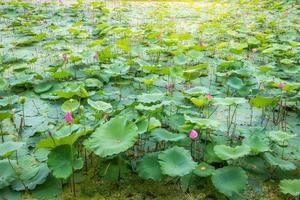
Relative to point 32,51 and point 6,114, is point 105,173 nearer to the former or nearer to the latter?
point 6,114

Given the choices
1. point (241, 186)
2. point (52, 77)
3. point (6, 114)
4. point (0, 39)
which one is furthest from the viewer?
point (0, 39)

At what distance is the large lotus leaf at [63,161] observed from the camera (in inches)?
60.2

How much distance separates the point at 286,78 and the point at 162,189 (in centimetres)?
190

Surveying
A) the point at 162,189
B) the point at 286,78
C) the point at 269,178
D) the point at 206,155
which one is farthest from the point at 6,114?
the point at 286,78

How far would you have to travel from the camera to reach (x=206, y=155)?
5.81 ft

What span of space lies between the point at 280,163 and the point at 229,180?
324mm

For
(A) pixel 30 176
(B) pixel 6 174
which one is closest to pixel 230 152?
(A) pixel 30 176

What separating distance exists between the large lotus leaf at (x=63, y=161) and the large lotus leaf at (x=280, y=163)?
0.93 metres

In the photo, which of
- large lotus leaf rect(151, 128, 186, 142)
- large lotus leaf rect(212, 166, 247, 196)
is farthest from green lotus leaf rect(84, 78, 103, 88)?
large lotus leaf rect(212, 166, 247, 196)

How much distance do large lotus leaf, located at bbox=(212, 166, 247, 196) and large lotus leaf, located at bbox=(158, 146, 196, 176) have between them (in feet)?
0.45

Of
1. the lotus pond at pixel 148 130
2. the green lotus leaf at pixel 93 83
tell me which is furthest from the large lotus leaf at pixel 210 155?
the green lotus leaf at pixel 93 83

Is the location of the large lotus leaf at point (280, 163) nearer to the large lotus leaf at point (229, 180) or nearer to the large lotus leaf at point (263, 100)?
the large lotus leaf at point (229, 180)

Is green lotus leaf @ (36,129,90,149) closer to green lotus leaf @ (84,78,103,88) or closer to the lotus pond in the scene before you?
the lotus pond

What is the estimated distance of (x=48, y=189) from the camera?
158 cm
